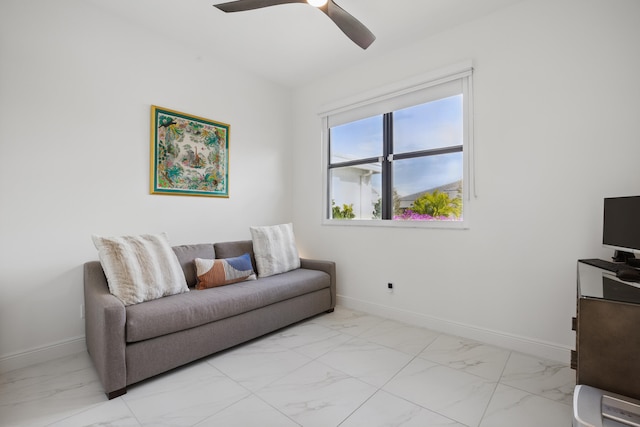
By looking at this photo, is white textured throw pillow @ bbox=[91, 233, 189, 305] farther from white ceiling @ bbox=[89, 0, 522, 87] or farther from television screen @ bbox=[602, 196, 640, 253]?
television screen @ bbox=[602, 196, 640, 253]

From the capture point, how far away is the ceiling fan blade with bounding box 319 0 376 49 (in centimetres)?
195

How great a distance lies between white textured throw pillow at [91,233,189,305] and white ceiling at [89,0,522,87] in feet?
6.17

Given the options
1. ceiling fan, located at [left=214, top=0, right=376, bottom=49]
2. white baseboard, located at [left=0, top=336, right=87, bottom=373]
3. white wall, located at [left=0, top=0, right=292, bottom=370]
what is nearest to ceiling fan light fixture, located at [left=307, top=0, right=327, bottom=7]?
ceiling fan, located at [left=214, top=0, right=376, bottom=49]

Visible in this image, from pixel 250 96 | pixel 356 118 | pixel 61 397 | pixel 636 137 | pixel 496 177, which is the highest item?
pixel 250 96

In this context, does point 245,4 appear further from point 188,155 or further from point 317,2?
point 188,155

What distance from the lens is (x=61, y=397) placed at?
179cm

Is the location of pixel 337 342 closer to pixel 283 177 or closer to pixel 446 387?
pixel 446 387

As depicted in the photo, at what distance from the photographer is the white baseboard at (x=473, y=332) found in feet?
7.38

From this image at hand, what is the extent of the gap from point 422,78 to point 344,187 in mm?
1447

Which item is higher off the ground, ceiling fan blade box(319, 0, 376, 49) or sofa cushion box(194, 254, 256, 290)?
ceiling fan blade box(319, 0, 376, 49)

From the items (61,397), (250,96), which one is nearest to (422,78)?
(250,96)

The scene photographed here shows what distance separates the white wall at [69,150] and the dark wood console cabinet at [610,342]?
9.95 feet

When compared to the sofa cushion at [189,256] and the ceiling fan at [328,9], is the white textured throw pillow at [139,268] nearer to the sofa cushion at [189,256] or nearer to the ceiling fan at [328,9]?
the sofa cushion at [189,256]

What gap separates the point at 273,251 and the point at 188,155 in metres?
1.30
